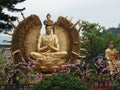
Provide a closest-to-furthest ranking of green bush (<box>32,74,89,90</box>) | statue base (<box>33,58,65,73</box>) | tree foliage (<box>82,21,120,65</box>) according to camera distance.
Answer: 1. green bush (<box>32,74,89,90</box>)
2. statue base (<box>33,58,65,73</box>)
3. tree foliage (<box>82,21,120,65</box>)

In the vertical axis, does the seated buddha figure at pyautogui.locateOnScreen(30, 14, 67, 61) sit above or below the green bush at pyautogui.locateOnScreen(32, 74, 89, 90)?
above

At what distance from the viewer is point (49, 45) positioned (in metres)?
18.3

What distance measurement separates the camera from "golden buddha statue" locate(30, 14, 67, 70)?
17.8 m

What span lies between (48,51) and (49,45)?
23 cm

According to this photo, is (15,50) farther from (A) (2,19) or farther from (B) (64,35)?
(A) (2,19)

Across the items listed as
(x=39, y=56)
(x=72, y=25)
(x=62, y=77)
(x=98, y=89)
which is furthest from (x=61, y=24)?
(x=62, y=77)

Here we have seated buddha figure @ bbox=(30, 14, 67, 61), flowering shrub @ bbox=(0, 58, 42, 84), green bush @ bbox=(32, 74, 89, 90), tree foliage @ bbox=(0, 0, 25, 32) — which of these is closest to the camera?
green bush @ bbox=(32, 74, 89, 90)

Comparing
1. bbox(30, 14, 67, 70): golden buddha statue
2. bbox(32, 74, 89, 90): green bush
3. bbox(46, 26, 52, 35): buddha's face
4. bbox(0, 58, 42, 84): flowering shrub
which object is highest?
bbox(46, 26, 52, 35): buddha's face

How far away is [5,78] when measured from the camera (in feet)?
53.2

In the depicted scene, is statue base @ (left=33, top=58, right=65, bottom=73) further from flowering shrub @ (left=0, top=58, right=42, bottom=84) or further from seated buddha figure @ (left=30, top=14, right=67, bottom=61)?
flowering shrub @ (left=0, top=58, right=42, bottom=84)

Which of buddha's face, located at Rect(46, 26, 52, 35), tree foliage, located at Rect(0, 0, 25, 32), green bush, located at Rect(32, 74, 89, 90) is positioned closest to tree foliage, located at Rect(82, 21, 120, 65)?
tree foliage, located at Rect(0, 0, 25, 32)

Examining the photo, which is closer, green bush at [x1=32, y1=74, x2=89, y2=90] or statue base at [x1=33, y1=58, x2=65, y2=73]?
green bush at [x1=32, y1=74, x2=89, y2=90]

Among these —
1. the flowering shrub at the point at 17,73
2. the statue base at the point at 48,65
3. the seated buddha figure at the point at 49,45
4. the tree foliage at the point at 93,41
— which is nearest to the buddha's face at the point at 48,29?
the seated buddha figure at the point at 49,45

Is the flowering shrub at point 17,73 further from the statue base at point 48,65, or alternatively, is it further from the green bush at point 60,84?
the green bush at point 60,84
